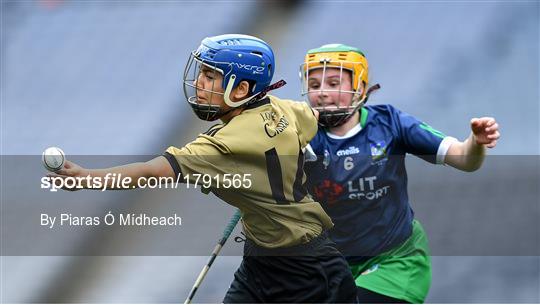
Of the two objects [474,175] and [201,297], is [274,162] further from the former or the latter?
[474,175]

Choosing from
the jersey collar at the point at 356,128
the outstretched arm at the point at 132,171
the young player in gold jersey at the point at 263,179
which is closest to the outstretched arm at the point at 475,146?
the jersey collar at the point at 356,128

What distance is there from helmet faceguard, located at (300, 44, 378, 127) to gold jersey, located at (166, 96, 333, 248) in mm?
375

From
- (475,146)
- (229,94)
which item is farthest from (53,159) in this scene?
(475,146)

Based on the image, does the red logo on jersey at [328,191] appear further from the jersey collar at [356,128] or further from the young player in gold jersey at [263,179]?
the young player in gold jersey at [263,179]

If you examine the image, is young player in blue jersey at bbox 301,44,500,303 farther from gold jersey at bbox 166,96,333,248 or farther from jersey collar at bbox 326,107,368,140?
gold jersey at bbox 166,96,333,248

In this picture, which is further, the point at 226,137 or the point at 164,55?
the point at 164,55

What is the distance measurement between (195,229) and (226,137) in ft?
8.69

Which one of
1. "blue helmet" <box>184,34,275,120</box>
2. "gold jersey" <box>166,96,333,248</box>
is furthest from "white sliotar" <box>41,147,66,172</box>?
"blue helmet" <box>184,34,275,120</box>

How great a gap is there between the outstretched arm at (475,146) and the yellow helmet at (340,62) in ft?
1.34

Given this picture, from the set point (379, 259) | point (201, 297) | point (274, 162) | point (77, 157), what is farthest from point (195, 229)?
point (274, 162)

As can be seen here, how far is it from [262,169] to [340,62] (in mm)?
797

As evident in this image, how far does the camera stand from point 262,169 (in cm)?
319

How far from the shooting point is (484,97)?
24.9 feet

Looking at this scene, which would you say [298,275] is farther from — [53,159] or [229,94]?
[53,159]
